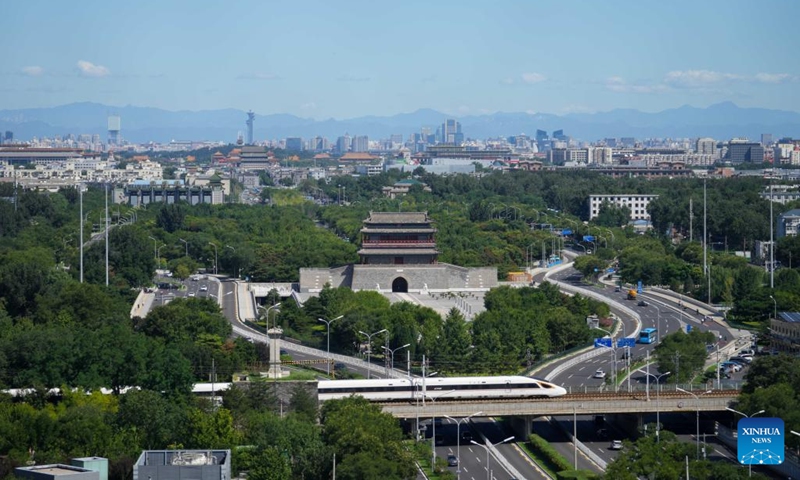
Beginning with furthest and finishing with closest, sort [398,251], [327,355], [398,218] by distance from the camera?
[398,218], [398,251], [327,355]

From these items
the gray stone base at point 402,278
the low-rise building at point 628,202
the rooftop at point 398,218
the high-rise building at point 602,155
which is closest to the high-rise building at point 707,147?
the high-rise building at point 602,155

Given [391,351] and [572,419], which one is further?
[391,351]

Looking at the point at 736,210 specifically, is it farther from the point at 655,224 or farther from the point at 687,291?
the point at 687,291

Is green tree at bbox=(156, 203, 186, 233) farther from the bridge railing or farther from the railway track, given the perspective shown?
the railway track

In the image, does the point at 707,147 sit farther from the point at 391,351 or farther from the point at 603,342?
the point at 391,351

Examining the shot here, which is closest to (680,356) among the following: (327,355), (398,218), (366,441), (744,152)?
(327,355)

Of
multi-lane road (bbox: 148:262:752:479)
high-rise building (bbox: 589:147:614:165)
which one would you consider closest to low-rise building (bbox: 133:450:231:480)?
multi-lane road (bbox: 148:262:752:479)

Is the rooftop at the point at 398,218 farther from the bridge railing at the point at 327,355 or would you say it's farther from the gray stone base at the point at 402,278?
the bridge railing at the point at 327,355

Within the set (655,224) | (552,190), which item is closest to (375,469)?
(655,224)
